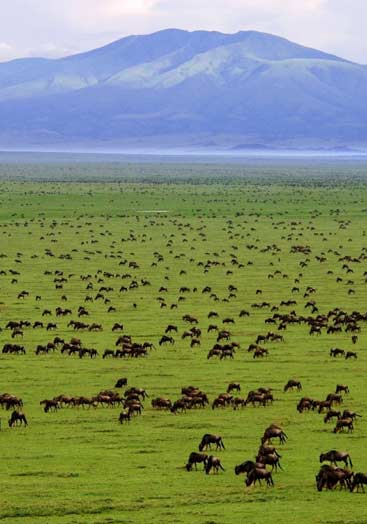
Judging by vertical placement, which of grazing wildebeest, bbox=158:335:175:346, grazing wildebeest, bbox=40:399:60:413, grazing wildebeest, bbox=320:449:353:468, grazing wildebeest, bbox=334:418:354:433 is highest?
grazing wildebeest, bbox=320:449:353:468

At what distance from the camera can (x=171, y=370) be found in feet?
117

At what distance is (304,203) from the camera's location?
125 metres

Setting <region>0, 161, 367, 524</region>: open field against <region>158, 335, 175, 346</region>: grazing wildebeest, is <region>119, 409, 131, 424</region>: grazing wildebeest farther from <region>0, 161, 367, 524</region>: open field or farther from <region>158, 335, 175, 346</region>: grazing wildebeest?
<region>158, 335, 175, 346</region>: grazing wildebeest

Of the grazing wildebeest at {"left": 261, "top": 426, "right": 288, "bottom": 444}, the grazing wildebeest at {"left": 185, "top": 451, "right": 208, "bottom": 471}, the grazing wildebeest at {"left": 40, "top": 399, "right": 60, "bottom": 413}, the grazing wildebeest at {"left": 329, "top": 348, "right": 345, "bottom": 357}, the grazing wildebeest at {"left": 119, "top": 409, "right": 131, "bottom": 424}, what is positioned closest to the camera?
the grazing wildebeest at {"left": 185, "top": 451, "right": 208, "bottom": 471}

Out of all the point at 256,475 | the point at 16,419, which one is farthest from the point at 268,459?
the point at 16,419

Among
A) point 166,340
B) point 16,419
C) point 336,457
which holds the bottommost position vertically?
point 16,419

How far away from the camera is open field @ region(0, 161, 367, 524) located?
2211cm

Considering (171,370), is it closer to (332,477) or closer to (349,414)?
(349,414)

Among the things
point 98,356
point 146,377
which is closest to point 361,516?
point 146,377

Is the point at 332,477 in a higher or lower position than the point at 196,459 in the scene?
higher

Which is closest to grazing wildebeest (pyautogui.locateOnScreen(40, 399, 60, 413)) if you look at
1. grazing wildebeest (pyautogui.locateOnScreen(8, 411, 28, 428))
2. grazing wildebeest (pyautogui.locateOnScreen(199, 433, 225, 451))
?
grazing wildebeest (pyautogui.locateOnScreen(8, 411, 28, 428))

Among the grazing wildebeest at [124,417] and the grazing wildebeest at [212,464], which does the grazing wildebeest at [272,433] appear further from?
the grazing wildebeest at [124,417]

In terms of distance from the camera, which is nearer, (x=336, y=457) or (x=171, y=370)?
(x=336, y=457)

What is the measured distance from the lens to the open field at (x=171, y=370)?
2211 centimetres
